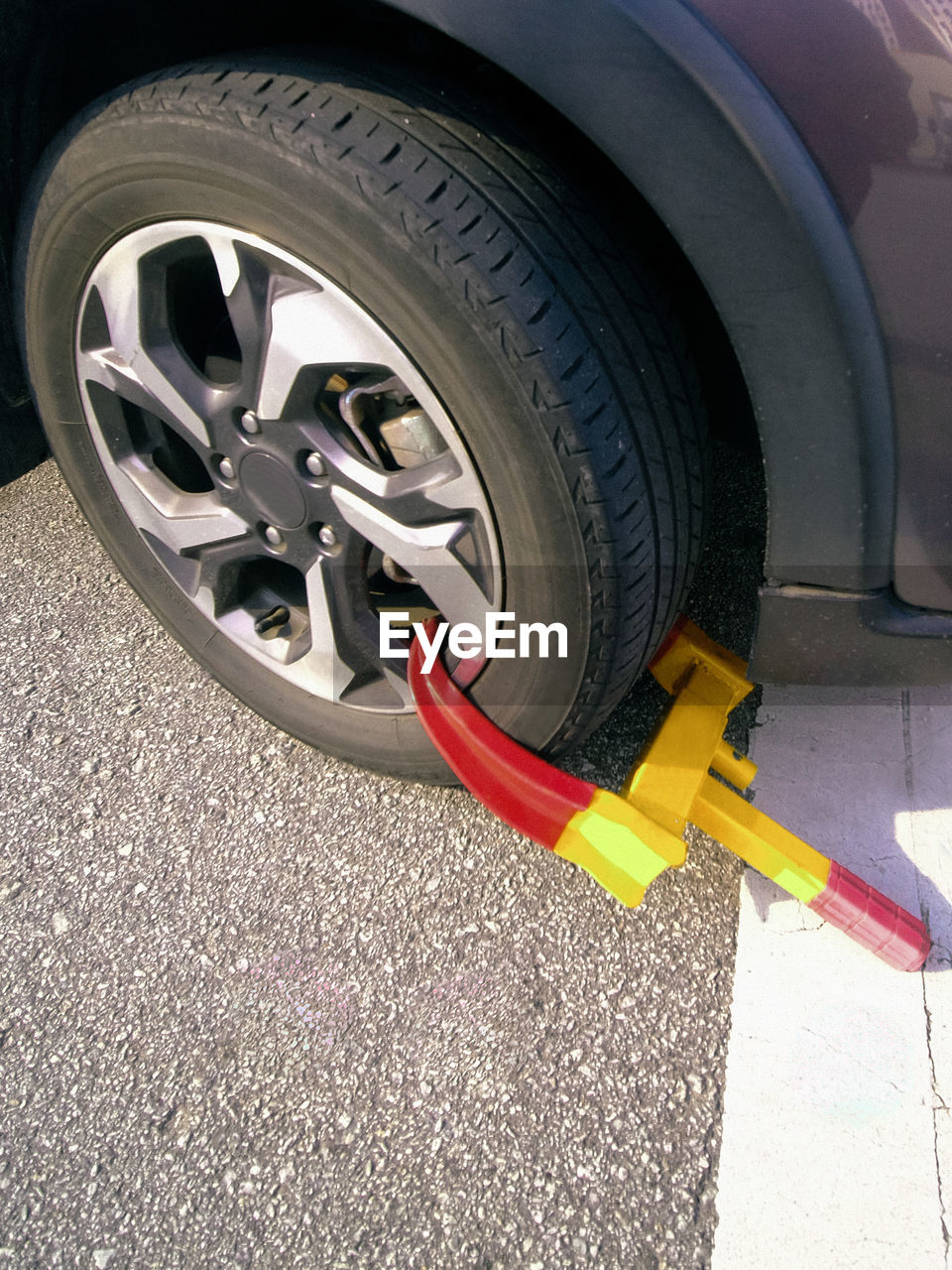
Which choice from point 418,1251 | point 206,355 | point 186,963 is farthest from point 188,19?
point 418,1251

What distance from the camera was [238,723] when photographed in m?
1.91

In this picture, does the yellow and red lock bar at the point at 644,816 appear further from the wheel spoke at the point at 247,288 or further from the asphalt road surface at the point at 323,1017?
the wheel spoke at the point at 247,288

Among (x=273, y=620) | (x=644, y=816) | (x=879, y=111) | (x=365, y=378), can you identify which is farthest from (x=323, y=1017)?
(x=879, y=111)

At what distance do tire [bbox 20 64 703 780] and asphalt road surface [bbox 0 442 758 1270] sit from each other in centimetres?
23

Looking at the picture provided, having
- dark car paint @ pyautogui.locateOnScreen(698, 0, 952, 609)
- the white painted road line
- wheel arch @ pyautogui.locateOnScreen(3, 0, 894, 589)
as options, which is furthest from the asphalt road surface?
dark car paint @ pyautogui.locateOnScreen(698, 0, 952, 609)

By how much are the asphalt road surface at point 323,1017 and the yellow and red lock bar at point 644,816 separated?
6.1 inches

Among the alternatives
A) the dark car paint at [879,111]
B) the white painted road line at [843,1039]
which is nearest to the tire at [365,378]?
the dark car paint at [879,111]

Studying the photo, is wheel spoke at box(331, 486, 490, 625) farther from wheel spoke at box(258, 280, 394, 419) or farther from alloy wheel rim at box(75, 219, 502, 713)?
wheel spoke at box(258, 280, 394, 419)

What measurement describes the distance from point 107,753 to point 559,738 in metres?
0.96

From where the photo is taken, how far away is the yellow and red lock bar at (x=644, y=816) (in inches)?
54.6

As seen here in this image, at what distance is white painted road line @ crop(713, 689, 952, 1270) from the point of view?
121 cm

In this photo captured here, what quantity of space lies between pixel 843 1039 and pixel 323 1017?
79cm

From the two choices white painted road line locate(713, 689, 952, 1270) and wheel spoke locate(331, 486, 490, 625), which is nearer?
white painted road line locate(713, 689, 952, 1270)

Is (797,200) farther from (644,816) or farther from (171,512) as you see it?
(171,512)
